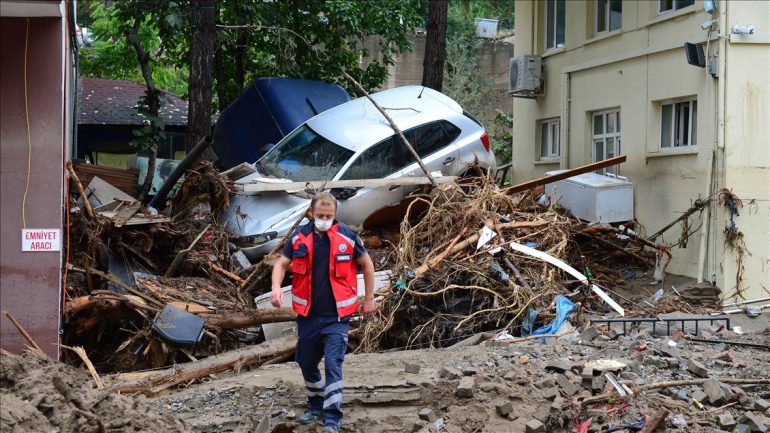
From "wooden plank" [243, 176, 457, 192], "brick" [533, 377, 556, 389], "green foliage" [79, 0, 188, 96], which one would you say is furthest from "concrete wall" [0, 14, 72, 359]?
"green foliage" [79, 0, 188, 96]

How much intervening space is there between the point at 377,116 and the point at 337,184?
202cm

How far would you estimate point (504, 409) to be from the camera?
674 cm

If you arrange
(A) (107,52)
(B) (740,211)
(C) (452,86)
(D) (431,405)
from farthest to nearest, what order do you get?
(C) (452,86) → (A) (107,52) → (B) (740,211) → (D) (431,405)

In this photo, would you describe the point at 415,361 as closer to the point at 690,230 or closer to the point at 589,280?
the point at 589,280

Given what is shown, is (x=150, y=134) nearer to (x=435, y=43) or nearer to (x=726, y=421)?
(x=435, y=43)

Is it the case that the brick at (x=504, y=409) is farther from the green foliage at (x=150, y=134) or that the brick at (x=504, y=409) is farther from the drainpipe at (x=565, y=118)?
the drainpipe at (x=565, y=118)

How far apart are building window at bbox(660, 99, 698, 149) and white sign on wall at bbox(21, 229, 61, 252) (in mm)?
9479

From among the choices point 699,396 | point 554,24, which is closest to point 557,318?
point 699,396

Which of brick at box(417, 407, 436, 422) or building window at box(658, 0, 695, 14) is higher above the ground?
building window at box(658, 0, 695, 14)

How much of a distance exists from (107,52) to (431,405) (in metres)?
21.5

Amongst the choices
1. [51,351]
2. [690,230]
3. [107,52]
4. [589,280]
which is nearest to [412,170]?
[589,280]

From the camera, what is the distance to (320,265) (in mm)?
6398

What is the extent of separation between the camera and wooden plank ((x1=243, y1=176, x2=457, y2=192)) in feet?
39.2

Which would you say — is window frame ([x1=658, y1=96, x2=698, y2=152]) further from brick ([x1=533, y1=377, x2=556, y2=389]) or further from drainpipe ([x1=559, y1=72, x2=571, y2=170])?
brick ([x1=533, y1=377, x2=556, y2=389])
